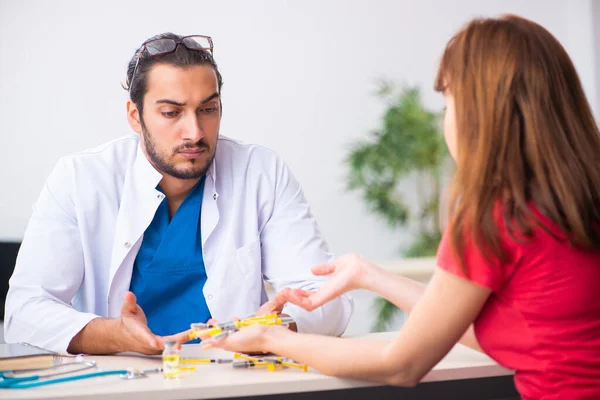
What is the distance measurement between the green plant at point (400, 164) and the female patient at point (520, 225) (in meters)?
3.81

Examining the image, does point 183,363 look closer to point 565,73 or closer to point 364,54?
point 565,73

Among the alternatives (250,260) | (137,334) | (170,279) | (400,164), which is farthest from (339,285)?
(400,164)

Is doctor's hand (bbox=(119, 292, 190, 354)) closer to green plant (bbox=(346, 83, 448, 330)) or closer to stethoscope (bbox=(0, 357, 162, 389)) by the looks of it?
stethoscope (bbox=(0, 357, 162, 389))

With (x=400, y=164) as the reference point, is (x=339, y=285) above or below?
above

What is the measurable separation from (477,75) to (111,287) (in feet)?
4.28

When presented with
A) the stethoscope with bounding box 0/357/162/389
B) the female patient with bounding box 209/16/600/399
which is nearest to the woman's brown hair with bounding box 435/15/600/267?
the female patient with bounding box 209/16/600/399

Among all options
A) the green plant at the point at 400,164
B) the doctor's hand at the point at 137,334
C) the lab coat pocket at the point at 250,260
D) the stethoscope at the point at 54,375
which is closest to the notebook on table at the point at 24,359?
the stethoscope at the point at 54,375

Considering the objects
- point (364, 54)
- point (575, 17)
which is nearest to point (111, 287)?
point (364, 54)

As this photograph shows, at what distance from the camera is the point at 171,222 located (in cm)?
226

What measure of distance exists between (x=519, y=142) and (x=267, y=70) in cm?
415

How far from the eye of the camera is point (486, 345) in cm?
138

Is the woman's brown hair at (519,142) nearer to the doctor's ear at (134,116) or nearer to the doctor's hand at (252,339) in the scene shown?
the doctor's hand at (252,339)

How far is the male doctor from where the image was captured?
2.15 m

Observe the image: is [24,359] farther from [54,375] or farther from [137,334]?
[137,334]
